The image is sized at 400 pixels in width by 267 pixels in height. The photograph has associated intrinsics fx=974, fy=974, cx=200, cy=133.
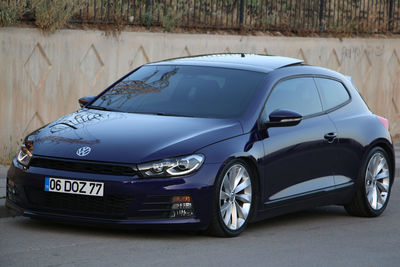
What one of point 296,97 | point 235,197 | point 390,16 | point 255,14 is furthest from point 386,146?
point 390,16

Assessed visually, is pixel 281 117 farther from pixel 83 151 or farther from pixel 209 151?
pixel 83 151

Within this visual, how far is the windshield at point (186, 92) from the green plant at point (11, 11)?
127 inches

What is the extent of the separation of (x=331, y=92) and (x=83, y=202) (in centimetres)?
336

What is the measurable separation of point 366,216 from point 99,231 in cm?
328

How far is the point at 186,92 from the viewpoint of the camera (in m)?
9.24

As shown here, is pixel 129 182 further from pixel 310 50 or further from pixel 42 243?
pixel 310 50

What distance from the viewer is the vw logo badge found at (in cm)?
792

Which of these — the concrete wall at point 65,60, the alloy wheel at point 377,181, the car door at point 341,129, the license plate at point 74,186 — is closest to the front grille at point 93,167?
the license plate at point 74,186

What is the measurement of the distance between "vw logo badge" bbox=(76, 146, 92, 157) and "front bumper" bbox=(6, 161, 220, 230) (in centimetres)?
17

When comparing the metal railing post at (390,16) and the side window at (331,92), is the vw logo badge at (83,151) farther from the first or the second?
the metal railing post at (390,16)

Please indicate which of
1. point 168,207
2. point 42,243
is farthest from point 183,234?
point 42,243

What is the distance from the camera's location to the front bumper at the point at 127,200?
780 centimetres

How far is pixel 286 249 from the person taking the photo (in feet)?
26.6

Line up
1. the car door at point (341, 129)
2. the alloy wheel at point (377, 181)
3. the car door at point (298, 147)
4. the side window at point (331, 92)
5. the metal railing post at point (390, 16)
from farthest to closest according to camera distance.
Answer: the metal railing post at point (390, 16), the alloy wheel at point (377, 181), the side window at point (331, 92), the car door at point (341, 129), the car door at point (298, 147)
